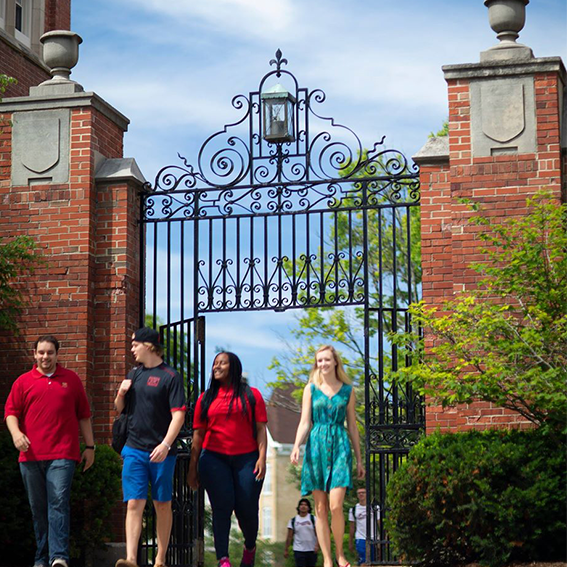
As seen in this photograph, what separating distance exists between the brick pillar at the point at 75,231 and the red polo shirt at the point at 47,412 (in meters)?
2.36

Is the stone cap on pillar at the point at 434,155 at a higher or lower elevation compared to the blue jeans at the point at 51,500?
higher

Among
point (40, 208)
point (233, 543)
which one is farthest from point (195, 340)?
point (233, 543)

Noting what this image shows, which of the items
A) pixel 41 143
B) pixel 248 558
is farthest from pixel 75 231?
pixel 248 558

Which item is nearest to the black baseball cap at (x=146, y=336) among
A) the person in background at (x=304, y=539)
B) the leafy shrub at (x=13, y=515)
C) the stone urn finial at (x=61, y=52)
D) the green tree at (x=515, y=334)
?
the green tree at (x=515, y=334)

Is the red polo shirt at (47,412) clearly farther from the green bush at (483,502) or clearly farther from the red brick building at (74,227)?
the green bush at (483,502)

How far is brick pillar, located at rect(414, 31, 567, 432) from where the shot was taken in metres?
10.3

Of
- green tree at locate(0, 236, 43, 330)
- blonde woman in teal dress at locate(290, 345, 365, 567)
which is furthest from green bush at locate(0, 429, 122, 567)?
blonde woman in teal dress at locate(290, 345, 365, 567)

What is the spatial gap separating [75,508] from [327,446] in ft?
10.7

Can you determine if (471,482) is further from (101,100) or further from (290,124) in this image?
(101,100)

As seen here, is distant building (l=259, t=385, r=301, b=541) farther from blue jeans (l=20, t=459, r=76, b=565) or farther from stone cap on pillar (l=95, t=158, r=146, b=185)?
blue jeans (l=20, t=459, r=76, b=565)

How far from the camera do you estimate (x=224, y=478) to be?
821 centimetres

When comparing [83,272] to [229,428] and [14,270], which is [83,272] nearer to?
[14,270]

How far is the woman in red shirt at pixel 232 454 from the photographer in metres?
8.21

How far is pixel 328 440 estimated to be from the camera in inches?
324
